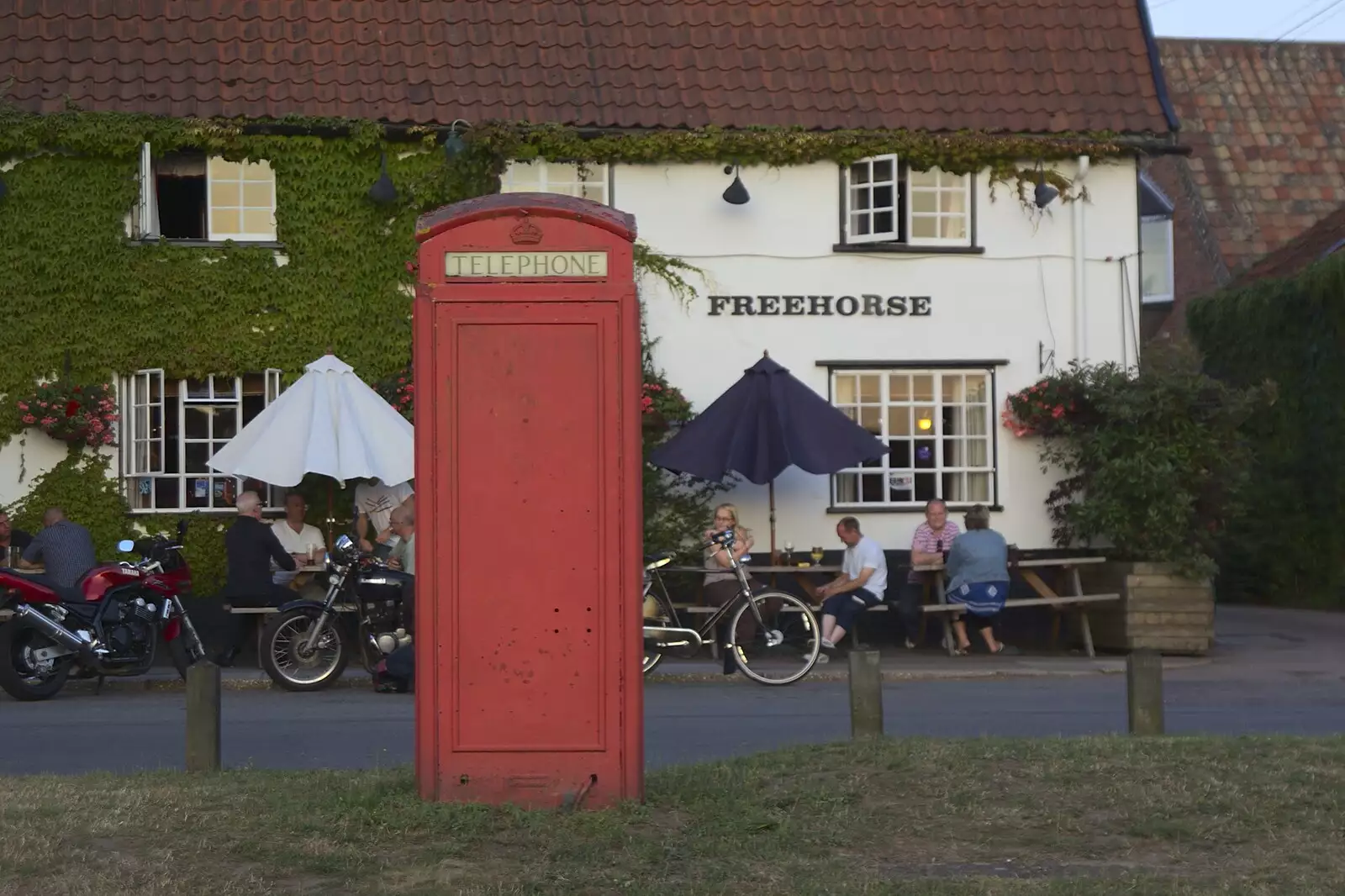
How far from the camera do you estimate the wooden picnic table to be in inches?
766

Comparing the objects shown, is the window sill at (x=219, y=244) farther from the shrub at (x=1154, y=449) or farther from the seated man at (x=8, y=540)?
the shrub at (x=1154, y=449)

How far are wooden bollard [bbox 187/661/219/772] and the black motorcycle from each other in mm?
6360

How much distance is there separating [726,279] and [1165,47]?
21.5 meters

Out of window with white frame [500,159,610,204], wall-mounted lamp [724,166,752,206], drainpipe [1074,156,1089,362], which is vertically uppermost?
window with white frame [500,159,610,204]

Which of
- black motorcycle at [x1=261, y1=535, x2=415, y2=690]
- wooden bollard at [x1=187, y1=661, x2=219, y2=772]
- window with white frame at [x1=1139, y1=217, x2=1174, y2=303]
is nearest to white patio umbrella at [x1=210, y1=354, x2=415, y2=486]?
black motorcycle at [x1=261, y1=535, x2=415, y2=690]

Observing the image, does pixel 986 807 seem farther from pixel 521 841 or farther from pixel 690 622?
pixel 690 622

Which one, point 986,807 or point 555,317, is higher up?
point 555,317

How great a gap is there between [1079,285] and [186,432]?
379 inches

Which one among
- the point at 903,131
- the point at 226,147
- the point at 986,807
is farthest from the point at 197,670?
the point at 903,131

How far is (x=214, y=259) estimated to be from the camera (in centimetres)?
1953

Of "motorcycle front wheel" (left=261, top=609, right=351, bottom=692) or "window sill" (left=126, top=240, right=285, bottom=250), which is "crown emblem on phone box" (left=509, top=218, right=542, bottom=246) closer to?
"motorcycle front wheel" (left=261, top=609, right=351, bottom=692)

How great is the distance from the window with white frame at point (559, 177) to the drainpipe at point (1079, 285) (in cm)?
511

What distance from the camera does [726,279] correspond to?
2031 cm

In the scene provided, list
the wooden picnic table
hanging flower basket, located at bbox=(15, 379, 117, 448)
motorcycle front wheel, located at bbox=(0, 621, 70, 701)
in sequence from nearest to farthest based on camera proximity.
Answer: motorcycle front wheel, located at bbox=(0, 621, 70, 701) → hanging flower basket, located at bbox=(15, 379, 117, 448) → the wooden picnic table
